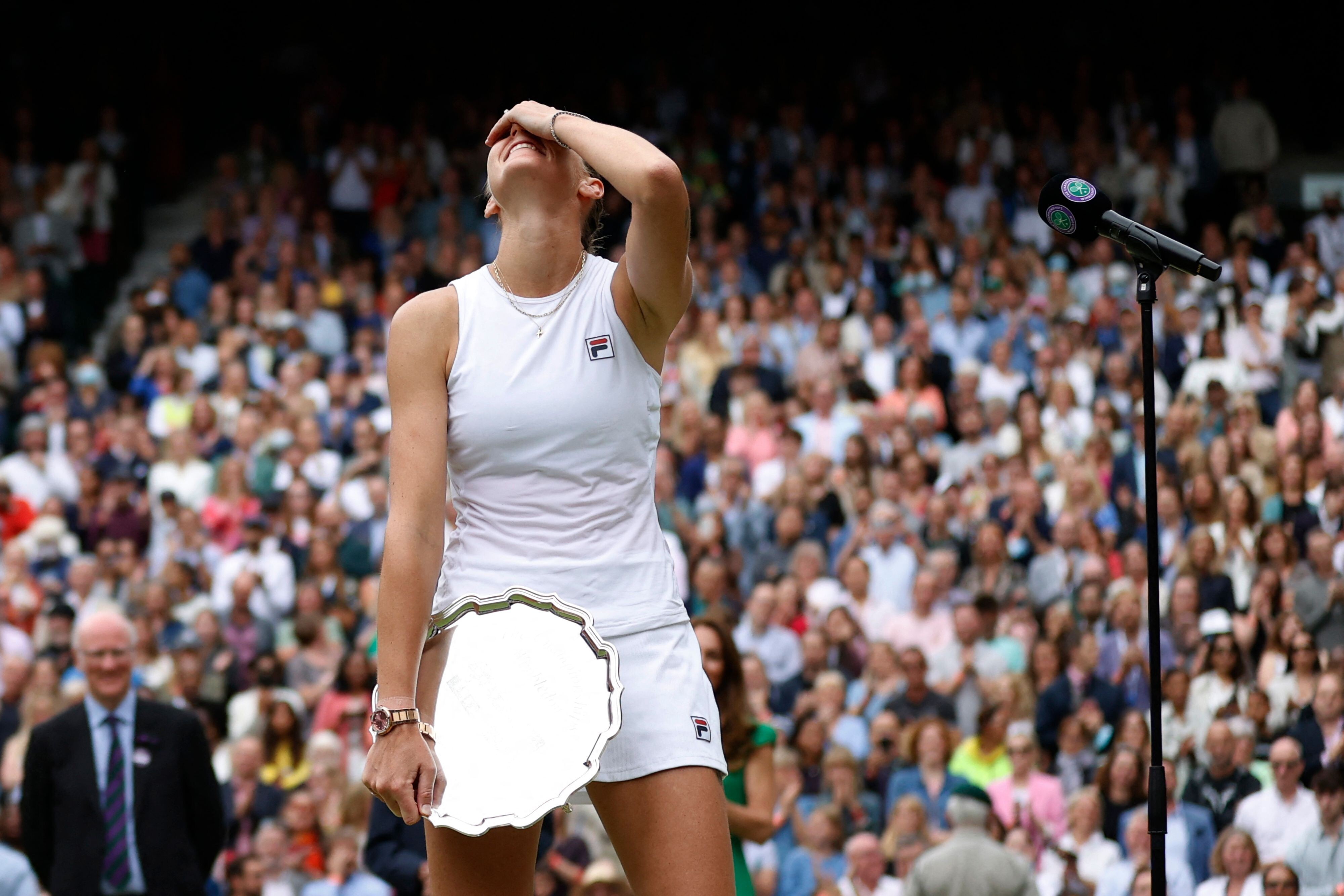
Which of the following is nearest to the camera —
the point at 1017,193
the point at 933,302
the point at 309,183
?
the point at 933,302

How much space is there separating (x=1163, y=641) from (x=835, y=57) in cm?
1049

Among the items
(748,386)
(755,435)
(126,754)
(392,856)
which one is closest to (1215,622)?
(755,435)

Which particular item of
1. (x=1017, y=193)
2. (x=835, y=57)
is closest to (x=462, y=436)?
(x=1017, y=193)

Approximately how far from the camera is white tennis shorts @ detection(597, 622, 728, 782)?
2924mm

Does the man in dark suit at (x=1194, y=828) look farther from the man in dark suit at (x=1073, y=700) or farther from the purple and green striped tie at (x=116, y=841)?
the purple and green striped tie at (x=116, y=841)

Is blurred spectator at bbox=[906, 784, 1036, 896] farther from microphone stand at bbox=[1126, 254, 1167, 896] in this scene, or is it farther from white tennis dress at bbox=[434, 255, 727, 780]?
white tennis dress at bbox=[434, 255, 727, 780]

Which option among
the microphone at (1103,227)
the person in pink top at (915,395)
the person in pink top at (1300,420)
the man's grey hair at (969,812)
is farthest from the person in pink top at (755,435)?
the microphone at (1103,227)

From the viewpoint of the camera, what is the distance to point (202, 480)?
503 inches

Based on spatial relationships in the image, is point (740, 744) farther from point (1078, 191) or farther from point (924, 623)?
point (924, 623)

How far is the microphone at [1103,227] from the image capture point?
3.91 m

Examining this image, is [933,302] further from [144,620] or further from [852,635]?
[144,620]

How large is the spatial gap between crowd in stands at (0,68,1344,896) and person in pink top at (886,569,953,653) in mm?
21

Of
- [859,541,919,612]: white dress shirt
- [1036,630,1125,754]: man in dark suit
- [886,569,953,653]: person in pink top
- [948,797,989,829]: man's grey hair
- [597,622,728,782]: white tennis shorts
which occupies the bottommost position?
[948,797,989,829]: man's grey hair

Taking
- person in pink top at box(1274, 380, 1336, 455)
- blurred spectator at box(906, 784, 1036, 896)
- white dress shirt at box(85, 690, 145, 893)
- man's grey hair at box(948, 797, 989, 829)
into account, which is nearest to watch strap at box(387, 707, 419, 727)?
white dress shirt at box(85, 690, 145, 893)
